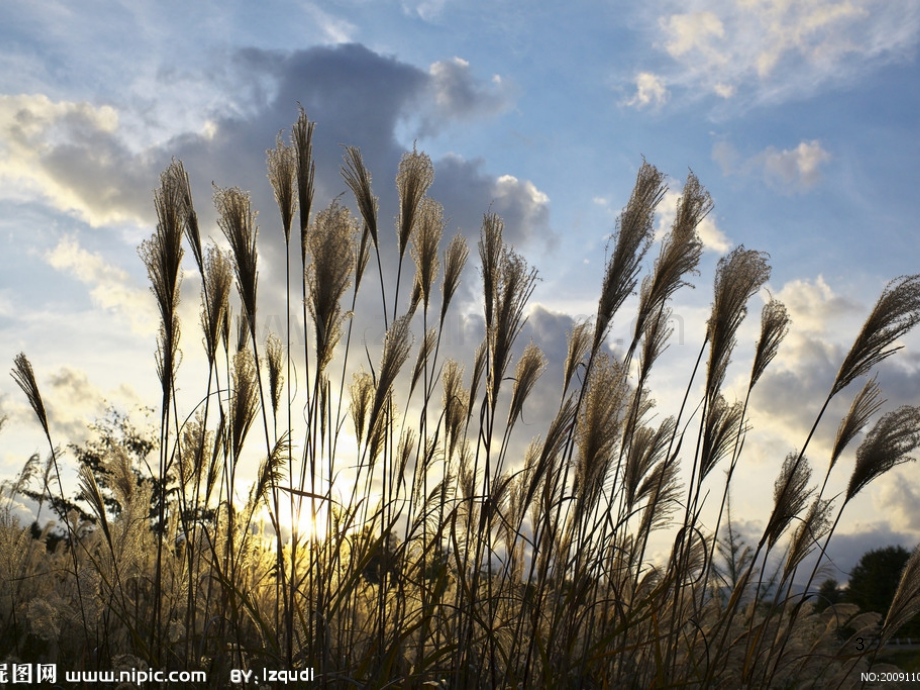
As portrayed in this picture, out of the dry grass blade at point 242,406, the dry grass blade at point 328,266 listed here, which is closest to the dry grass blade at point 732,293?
the dry grass blade at point 328,266

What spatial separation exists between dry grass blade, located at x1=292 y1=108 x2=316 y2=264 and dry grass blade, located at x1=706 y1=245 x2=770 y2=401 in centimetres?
163

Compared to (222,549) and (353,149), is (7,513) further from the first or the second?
(353,149)

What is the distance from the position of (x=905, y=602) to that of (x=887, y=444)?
781 mm

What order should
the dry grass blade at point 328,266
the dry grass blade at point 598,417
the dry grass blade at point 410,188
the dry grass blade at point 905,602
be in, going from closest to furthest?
1. the dry grass blade at point 328,266
2. the dry grass blade at point 598,417
3. the dry grass blade at point 410,188
4. the dry grass blade at point 905,602

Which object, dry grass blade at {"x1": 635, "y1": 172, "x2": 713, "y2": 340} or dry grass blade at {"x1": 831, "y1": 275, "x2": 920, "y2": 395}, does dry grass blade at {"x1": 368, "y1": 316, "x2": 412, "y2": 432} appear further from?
dry grass blade at {"x1": 831, "y1": 275, "x2": 920, "y2": 395}

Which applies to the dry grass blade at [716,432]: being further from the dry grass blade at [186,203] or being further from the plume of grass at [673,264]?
the dry grass blade at [186,203]

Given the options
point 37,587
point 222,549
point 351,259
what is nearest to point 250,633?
point 222,549

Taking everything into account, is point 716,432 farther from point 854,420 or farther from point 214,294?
point 214,294

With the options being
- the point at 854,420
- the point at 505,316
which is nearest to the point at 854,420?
the point at 854,420

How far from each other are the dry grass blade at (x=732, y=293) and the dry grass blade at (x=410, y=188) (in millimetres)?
1251

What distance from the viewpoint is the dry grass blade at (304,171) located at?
2.41 meters

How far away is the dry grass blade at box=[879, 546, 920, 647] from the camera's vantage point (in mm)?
3008

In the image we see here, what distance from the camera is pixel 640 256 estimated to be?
7.32ft

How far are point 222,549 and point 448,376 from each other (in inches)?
72.8
